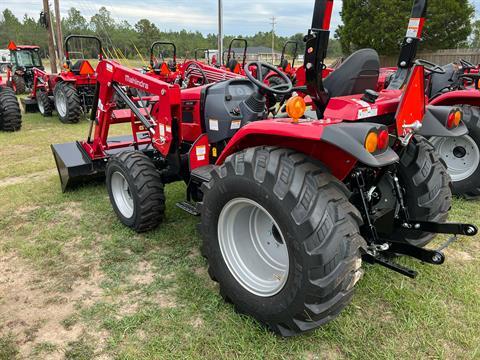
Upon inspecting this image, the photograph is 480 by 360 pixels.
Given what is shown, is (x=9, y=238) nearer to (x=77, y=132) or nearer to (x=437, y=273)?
(x=437, y=273)

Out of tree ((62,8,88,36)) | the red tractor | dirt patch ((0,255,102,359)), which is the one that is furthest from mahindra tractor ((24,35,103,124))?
tree ((62,8,88,36))

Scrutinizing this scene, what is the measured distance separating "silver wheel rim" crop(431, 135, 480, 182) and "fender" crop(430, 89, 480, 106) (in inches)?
16.8

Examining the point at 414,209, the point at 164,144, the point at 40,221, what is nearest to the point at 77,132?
the point at 40,221

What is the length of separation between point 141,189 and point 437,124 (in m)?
2.39

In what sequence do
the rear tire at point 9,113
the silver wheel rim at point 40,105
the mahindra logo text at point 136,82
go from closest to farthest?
the mahindra logo text at point 136,82 → the rear tire at point 9,113 → the silver wheel rim at point 40,105

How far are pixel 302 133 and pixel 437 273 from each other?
181 cm

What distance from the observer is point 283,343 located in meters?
2.27

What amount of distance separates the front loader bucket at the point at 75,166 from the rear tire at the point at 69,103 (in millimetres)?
5094

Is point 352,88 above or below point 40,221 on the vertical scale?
above

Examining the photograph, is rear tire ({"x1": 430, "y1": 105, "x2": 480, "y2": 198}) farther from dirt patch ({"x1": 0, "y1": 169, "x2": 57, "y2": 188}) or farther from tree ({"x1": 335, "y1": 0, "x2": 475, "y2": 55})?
tree ({"x1": 335, "y1": 0, "x2": 475, "y2": 55})

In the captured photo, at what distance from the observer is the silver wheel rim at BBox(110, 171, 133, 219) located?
3850mm

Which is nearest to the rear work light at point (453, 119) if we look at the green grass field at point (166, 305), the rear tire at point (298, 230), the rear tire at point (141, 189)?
the green grass field at point (166, 305)

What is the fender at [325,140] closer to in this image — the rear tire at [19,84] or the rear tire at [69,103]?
the rear tire at [69,103]

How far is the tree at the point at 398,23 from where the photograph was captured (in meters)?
23.5
